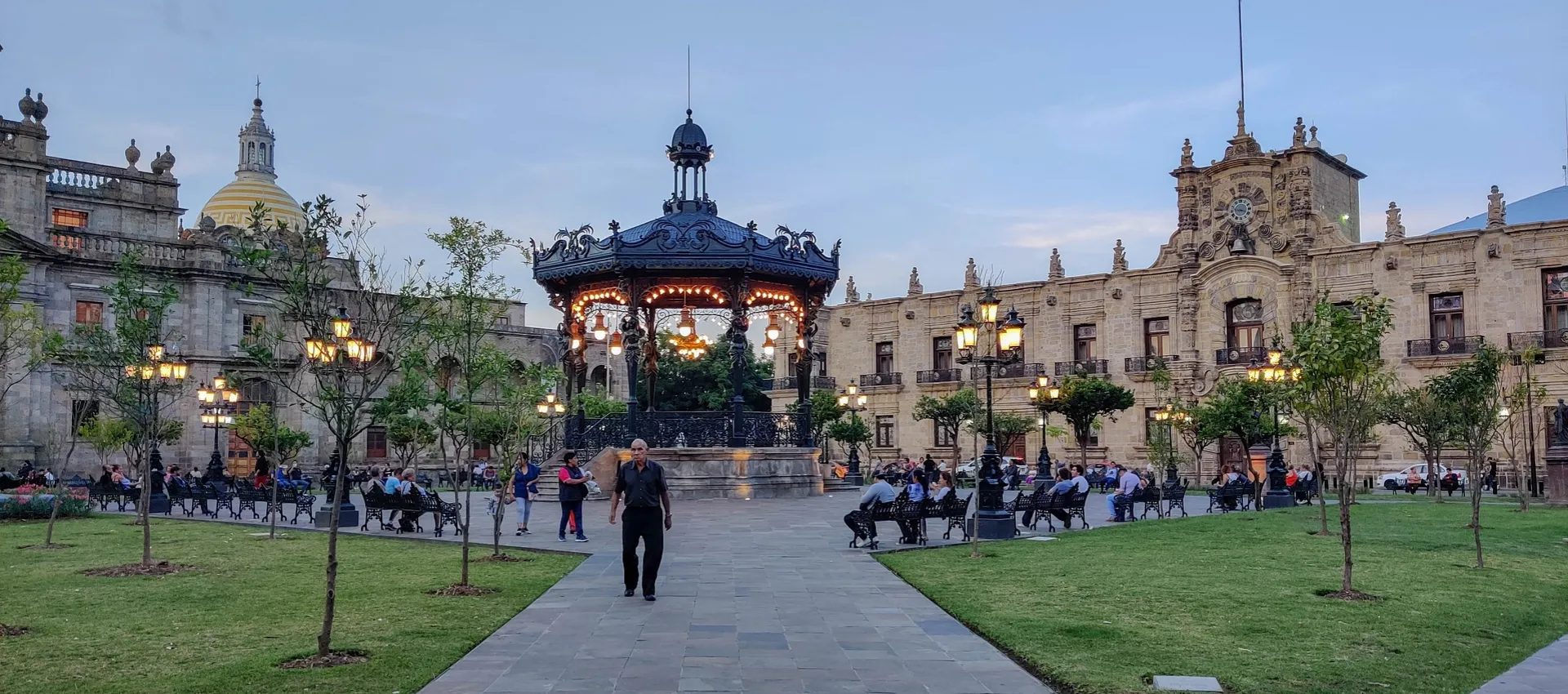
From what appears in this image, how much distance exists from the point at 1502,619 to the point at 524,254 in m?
13.0

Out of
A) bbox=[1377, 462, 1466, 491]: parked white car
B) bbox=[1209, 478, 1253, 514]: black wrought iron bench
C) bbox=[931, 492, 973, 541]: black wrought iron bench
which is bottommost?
bbox=[1377, 462, 1466, 491]: parked white car

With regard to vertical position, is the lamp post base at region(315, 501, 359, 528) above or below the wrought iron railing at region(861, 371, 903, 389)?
below

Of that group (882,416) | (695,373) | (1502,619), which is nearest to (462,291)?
(1502,619)

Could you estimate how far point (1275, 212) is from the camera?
43.7 metres

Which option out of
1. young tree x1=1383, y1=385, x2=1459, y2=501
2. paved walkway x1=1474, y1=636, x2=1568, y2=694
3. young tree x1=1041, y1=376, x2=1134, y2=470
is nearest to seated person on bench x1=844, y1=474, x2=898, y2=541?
paved walkway x1=1474, y1=636, x2=1568, y2=694

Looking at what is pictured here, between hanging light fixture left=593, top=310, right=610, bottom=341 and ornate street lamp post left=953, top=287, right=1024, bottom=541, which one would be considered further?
hanging light fixture left=593, top=310, right=610, bottom=341

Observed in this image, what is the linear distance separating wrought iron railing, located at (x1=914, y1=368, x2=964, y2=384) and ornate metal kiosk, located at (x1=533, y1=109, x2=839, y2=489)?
23946mm

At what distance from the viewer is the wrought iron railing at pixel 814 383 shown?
183 ft

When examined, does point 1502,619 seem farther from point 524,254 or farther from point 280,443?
point 280,443

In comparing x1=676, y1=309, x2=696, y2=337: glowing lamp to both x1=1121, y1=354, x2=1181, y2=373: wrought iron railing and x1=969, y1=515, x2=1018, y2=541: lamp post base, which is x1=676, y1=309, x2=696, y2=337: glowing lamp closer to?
x1=969, y1=515, x2=1018, y2=541: lamp post base

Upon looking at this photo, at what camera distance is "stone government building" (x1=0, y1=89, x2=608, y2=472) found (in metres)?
37.2

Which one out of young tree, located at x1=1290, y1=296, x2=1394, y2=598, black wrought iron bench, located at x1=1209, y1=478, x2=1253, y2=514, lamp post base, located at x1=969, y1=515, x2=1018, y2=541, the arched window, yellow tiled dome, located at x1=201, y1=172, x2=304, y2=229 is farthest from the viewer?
yellow tiled dome, located at x1=201, y1=172, x2=304, y2=229

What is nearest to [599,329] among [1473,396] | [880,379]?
[1473,396]

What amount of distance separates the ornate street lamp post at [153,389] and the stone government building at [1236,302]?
30.5 m
